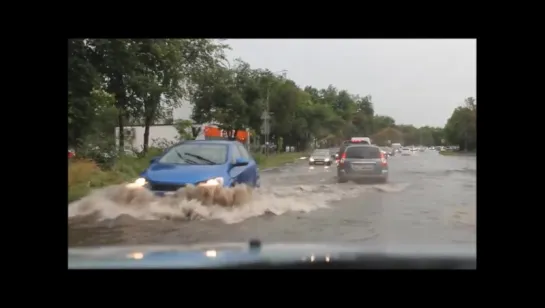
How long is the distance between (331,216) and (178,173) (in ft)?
7.66

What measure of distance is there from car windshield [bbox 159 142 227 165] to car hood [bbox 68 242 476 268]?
1556mm

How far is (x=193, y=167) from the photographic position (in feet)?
28.2

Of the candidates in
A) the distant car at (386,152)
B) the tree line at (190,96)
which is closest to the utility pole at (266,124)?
the tree line at (190,96)

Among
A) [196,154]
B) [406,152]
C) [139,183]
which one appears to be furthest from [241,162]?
[406,152]

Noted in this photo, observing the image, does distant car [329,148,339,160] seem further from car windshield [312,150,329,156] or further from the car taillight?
the car taillight

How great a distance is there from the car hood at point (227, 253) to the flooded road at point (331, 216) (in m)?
0.23

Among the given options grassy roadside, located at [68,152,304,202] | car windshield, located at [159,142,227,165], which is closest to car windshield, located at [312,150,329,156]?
car windshield, located at [159,142,227,165]

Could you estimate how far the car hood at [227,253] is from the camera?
265 inches

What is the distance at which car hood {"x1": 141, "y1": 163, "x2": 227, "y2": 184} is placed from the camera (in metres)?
8.48
